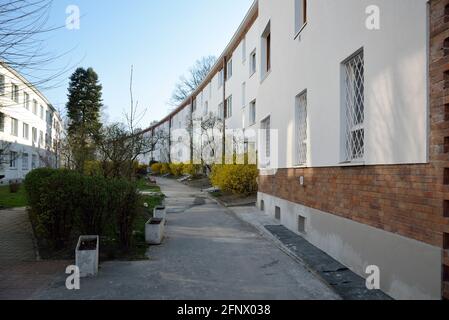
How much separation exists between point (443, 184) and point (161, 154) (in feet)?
168

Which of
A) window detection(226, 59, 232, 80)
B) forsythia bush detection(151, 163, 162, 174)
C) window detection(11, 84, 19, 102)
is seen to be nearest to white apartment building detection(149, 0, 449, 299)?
window detection(11, 84, 19, 102)

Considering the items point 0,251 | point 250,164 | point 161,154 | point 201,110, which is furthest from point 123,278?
point 161,154

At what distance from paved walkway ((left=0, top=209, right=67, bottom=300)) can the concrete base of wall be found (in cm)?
461

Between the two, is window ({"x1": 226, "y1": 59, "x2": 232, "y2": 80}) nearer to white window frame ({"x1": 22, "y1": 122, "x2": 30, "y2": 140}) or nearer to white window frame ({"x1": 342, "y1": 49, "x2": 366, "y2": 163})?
white window frame ({"x1": 22, "y1": 122, "x2": 30, "y2": 140})

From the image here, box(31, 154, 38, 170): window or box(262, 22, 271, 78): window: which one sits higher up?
box(262, 22, 271, 78): window

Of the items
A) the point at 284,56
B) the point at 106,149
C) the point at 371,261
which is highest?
the point at 284,56

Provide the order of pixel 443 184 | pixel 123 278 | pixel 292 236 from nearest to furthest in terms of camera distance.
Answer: pixel 443 184 → pixel 123 278 → pixel 292 236

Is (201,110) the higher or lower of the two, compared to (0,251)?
higher

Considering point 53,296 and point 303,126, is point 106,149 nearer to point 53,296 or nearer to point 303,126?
point 303,126

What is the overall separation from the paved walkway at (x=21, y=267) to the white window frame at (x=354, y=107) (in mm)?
5188

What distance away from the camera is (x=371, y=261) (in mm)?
5379

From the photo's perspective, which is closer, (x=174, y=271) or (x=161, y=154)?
(x=174, y=271)

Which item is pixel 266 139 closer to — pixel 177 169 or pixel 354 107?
pixel 354 107

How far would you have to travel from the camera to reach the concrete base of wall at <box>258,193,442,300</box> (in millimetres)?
4090
